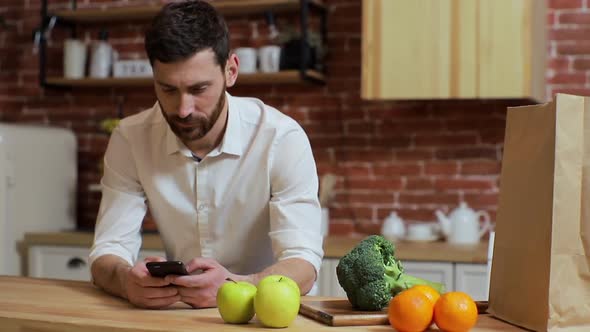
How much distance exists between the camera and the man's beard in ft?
7.04

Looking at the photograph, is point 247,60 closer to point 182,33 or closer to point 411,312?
point 182,33

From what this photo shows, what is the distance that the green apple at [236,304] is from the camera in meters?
1.61

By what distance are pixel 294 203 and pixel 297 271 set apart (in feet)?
0.68

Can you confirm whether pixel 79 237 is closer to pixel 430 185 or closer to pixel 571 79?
pixel 430 185

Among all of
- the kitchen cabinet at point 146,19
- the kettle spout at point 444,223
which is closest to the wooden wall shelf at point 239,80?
the kitchen cabinet at point 146,19

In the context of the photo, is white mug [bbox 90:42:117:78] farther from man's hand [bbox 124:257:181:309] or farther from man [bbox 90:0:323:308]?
man's hand [bbox 124:257:181:309]

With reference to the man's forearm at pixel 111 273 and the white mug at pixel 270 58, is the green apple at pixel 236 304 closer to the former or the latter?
the man's forearm at pixel 111 273

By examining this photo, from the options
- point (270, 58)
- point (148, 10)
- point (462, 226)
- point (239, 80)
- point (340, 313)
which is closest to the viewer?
point (340, 313)

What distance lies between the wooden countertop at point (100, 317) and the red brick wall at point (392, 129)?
220cm

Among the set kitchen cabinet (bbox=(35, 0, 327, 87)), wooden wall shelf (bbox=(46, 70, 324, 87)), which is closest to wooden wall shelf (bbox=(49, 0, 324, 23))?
kitchen cabinet (bbox=(35, 0, 327, 87))

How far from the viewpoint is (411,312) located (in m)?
1.50

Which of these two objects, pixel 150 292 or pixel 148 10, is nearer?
pixel 150 292

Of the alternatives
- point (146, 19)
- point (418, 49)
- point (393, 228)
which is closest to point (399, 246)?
point (393, 228)

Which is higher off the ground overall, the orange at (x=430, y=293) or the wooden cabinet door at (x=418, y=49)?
the wooden cabinet door at (x=418, y=49)
